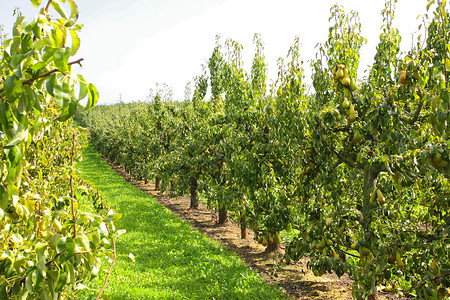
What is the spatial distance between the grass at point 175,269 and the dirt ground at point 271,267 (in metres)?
0.38

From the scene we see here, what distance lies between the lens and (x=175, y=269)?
7.17 meters

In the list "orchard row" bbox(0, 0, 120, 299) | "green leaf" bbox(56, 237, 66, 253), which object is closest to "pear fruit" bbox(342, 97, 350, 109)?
"orchard row" bbox(0, 0, 120, 299)

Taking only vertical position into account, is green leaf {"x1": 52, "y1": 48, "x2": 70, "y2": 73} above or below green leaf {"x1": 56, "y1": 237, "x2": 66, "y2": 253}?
above

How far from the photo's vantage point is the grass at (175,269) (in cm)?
593

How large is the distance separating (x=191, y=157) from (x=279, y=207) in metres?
6.12

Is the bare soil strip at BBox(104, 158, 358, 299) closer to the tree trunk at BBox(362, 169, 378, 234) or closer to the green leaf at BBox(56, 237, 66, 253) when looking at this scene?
the tree trunk at BBox(362, 169, 378, 234)

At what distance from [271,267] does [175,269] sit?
2109 millimetres

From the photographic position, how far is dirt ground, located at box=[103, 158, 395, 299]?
6.16 metres

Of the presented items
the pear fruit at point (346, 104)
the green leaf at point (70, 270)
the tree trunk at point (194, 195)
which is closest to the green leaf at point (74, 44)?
the green leaf at point (70, 270)

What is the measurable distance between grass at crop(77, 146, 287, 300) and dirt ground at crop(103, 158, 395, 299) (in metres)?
0.38

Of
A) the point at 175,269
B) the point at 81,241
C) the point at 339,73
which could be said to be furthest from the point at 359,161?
the point at 175,269

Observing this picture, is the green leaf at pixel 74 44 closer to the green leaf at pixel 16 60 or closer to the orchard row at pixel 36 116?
the orchard row at pixel 36 116

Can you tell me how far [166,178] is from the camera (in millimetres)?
12305

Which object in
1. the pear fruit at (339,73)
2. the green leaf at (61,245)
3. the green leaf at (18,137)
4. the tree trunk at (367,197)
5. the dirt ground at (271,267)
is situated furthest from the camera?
the dirt ground at (271,267)
